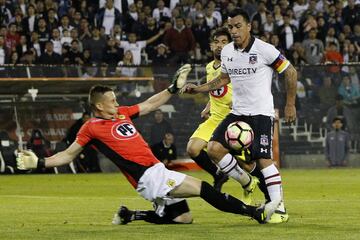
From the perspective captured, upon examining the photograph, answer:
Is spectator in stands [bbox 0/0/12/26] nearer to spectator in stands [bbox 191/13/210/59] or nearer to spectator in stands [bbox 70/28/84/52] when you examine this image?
spectator in stands [bbox 70/28/84/52]

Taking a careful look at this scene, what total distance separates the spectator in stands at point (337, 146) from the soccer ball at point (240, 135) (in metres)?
14.0

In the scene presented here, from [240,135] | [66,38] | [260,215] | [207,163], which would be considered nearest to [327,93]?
[66,38]

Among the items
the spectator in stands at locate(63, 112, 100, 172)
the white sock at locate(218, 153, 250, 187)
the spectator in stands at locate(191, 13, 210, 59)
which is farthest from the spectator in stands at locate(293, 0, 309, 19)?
the white sock at locate(218, 153, 250, 187)

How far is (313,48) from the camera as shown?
2881cm

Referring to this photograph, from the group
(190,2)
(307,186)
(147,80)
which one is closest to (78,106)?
(147,80)

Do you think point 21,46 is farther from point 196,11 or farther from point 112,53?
point 196,11

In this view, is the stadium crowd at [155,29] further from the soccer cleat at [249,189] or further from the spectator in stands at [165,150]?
the soccer cleat at [249,189]

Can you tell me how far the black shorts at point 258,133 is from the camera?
479 inches

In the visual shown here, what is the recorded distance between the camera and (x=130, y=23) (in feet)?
94.0

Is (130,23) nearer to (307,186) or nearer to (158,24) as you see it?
Answer: (158,24)

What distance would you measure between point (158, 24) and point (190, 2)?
66.7 inches

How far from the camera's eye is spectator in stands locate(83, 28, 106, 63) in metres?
27.1

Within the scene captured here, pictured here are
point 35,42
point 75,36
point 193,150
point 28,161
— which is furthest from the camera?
point 75,36

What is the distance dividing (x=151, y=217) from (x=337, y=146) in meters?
14.8
